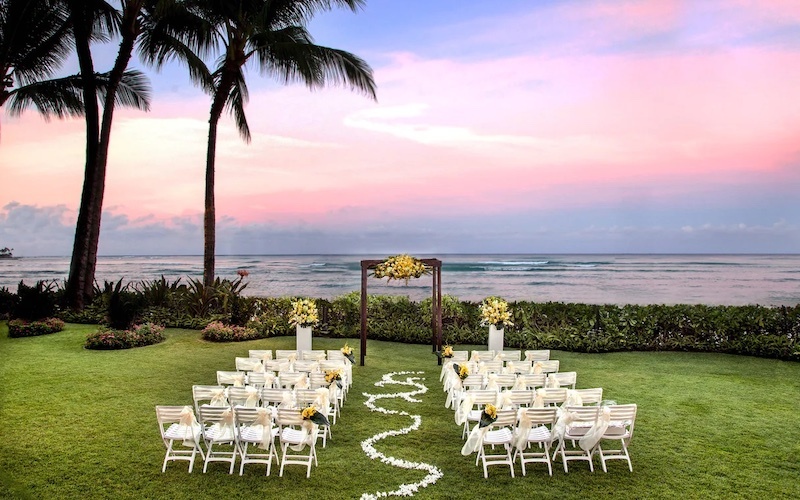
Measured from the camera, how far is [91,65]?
20484 mm

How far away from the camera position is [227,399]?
8.58 m

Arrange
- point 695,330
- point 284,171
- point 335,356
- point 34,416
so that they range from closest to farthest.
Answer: point 34,416, point 335,356, point 695,330, point 284,171

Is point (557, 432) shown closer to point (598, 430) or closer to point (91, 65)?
point (598, 430)

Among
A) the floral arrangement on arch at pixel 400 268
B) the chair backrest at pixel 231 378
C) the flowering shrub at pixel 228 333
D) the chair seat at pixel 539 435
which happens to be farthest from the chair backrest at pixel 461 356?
the flowering shrub at pixel 228 333

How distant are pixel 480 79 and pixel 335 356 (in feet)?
53.3

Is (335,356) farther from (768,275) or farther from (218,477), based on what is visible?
(768,275)

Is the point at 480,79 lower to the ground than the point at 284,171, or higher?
higher

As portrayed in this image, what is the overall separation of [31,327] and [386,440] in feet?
47.7

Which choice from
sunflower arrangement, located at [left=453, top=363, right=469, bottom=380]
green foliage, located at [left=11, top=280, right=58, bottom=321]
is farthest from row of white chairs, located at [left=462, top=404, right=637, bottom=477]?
green foliage, located at [left=11, top=280, right=58, bottom=321]

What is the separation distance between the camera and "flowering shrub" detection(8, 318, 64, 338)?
17109 millimetres

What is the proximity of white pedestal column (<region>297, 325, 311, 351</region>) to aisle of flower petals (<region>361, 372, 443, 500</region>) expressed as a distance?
2.70 m

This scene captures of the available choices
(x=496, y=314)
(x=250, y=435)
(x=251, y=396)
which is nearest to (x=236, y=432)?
(x=250, y=435)

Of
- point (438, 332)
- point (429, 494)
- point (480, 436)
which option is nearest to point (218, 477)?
point (429, 494)

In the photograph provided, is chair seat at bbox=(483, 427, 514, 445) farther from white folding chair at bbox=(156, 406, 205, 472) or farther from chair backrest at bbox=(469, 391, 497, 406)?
white folding chair at bbox=(156, 406, 205, 472)
